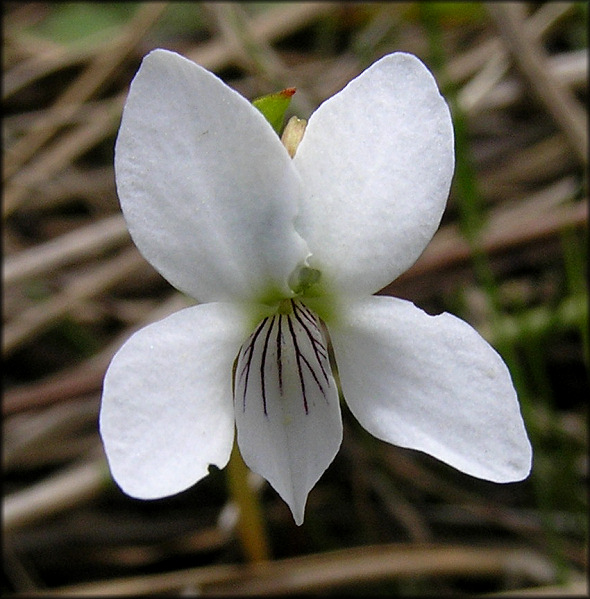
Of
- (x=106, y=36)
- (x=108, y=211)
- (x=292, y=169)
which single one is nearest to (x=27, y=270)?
(x=108, y=211)

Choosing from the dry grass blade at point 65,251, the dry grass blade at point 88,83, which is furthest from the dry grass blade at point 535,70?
the dry grass blade at point 65,251

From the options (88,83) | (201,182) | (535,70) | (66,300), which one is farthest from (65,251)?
(201,182)

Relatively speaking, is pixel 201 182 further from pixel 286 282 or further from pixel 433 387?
pixel 433 387

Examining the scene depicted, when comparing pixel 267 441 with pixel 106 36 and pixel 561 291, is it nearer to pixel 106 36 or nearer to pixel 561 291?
pixel 561 291

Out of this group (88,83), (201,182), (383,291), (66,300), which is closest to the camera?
(201,182)

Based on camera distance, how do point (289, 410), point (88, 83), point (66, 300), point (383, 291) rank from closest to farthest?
1. point (289, 410)
2. point (383, 291)
3. point (66, 300)
4. point (88, 83)

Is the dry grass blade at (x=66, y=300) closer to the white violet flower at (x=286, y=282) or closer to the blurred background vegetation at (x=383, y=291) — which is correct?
the blurred background vegetation at (x=383, y=291)

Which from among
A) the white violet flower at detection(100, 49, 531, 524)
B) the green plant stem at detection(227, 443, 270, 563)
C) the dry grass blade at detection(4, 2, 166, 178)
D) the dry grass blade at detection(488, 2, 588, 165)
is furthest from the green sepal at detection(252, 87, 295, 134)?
the dry grass blade at detection(4, 2, 166, 178)

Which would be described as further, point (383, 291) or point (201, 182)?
point (383, 291)
